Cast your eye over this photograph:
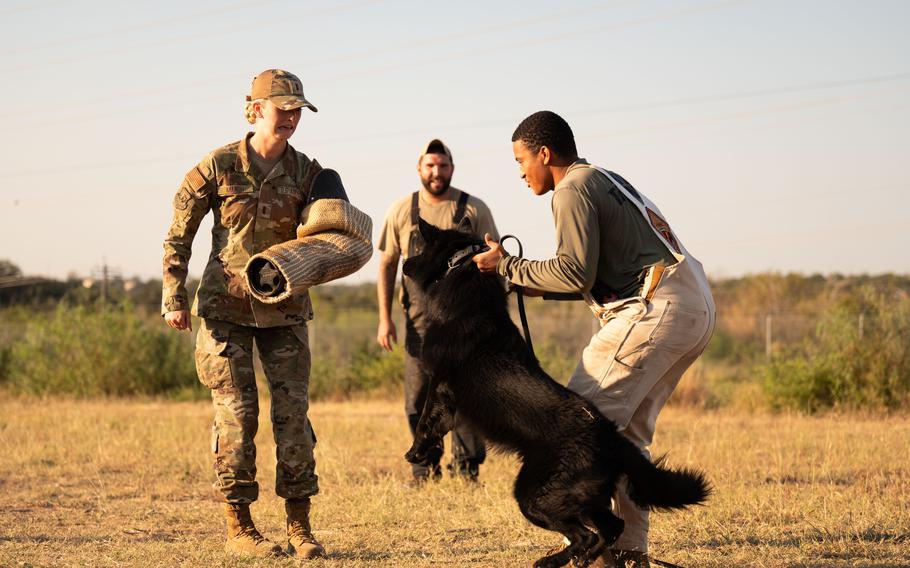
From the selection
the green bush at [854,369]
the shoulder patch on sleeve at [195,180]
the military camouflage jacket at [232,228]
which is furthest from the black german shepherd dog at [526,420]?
the green bush at [854,369]

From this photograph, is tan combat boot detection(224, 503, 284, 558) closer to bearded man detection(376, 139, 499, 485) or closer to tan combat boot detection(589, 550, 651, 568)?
tan combat boot detection(589, 550, 651, 568)

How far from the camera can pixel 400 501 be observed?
Result: 6.70m

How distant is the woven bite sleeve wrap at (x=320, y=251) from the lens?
16.0 ft

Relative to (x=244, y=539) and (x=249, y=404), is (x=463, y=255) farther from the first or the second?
(x=244, y=539)

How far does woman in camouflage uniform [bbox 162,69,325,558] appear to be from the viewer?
5.17 metres

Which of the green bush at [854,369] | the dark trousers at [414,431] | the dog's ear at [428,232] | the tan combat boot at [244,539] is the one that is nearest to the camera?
the dog's ear at [428,232]

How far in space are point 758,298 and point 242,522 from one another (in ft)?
96.8

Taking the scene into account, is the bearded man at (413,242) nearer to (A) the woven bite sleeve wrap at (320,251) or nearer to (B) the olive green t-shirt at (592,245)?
(A) the woven bite sleeve wrap at (320,251)

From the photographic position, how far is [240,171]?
5.24 m

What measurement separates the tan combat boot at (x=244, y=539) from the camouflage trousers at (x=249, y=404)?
87 millimetres

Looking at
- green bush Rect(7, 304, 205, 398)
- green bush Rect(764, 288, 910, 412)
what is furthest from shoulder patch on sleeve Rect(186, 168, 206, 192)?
green bush Rect(7, 304, 205, 398)

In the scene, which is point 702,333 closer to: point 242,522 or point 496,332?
point 496,332

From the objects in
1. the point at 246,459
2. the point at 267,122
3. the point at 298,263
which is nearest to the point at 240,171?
the point at 267,122

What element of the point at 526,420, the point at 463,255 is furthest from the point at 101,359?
the point at 526,420
